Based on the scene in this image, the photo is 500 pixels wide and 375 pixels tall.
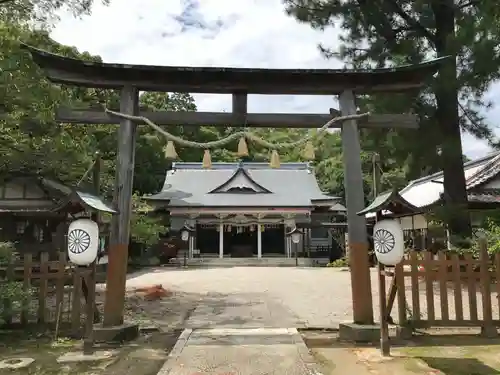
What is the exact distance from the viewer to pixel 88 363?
570cm

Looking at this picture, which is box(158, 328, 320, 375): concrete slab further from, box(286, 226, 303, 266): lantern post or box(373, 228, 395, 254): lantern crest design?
box(286, 226, 303, 266): lantern post

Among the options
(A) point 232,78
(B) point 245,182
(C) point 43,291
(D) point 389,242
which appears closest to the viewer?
(D) point 389,242

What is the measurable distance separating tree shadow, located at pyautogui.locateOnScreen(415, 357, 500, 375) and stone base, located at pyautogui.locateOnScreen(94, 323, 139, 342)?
14.3ft

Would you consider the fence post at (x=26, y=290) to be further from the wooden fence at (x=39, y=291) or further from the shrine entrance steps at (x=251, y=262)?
the shrine entrance steps at (x=251, y=262)

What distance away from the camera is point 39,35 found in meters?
8.97

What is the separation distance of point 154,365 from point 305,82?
17.1 feet

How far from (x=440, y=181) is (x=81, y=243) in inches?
840

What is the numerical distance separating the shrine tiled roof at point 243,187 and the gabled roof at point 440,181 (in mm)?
5364

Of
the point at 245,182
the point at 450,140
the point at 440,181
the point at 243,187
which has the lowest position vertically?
the point at 450,140

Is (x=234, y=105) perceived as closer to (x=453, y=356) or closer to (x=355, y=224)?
(x=355, y=224)

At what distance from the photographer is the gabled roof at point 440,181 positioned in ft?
61.2

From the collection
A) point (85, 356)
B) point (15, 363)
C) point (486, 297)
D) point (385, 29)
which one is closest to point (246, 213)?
point (385, 29)

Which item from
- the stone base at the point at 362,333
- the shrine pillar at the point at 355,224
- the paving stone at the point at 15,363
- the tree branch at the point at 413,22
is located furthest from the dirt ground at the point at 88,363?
the tree branch at the point at 413,22

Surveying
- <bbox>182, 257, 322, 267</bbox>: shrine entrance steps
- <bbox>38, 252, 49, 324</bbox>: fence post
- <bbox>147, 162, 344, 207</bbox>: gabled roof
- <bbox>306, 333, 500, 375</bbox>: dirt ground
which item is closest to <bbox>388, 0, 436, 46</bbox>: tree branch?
<bbox>306, 333, 500, 375</bbox>: dirt ground
